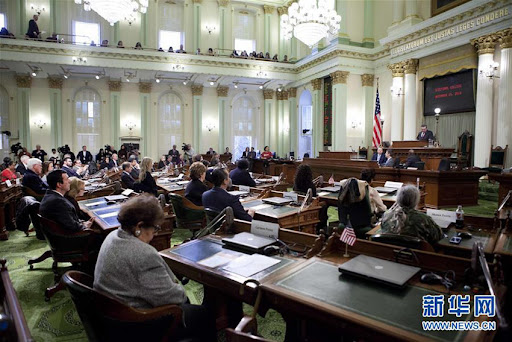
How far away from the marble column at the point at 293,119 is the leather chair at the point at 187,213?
45.2ft

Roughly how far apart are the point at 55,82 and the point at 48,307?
15.4 m

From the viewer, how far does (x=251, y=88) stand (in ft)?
61.9

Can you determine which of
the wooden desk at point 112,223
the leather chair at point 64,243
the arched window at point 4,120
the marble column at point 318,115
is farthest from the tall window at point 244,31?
the leather chair at point 64,243

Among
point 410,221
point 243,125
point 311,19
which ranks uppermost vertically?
point 311,19

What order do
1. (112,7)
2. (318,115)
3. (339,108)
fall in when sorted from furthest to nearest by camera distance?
(318,115) → (339,108) → (112,7)

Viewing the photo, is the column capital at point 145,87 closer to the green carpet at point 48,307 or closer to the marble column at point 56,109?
the marble column at point 56,109

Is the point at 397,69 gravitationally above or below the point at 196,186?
above

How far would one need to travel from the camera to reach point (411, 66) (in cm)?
1203

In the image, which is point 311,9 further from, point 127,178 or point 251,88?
point 251,88

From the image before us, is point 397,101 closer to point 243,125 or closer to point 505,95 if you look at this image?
point 505,95

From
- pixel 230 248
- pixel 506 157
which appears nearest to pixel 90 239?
pixel 230 248

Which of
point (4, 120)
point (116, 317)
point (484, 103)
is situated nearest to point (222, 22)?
point (4, 120)

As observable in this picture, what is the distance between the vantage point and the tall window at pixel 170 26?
17.0 meters

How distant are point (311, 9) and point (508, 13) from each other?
17.1 ft
